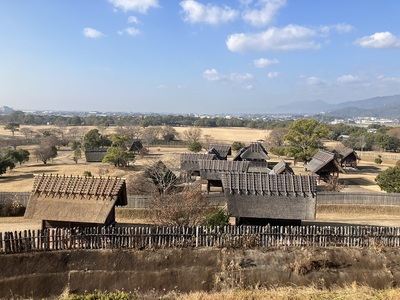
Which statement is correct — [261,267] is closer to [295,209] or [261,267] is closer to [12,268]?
[295,209]

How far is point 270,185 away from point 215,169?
11.6 metres

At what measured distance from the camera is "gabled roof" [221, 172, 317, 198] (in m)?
19.0

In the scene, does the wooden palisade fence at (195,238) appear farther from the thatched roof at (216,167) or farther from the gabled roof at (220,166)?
the gabled roof at (220,166)

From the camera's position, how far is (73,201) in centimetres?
1736

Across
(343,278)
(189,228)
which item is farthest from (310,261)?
(189,228)

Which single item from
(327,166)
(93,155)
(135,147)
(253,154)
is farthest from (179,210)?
(135,147)

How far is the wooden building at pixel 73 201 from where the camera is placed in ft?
56.0

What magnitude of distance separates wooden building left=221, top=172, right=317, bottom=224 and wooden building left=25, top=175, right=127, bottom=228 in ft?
20.7

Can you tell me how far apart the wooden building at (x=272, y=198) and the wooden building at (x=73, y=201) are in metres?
6.32

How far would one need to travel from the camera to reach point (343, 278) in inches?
570

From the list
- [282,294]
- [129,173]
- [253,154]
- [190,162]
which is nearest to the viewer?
[282,294]

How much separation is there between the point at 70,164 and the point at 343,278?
42020mm

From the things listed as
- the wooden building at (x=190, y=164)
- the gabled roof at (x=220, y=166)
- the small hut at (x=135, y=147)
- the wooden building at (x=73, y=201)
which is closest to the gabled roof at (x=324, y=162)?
the gabled roof at (x=220, y=166)

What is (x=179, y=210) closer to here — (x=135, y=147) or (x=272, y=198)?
(x=272, y=198)
